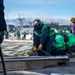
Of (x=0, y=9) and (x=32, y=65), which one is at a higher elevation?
(x=0, y=9)

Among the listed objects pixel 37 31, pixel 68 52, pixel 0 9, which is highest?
pixel 0 9

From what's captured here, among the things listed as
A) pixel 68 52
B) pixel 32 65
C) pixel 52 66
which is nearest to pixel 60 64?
pixel 52 66

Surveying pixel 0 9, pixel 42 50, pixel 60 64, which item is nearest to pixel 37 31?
pixel 42 50

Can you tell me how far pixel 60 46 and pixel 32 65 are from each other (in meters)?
3.26

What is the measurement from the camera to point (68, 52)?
11.0m

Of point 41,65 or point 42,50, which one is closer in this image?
point 41,65

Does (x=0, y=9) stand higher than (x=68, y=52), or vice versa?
(x=0, y=9)

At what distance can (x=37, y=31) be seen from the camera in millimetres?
10352

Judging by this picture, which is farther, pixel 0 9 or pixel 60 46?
pixel 60 46

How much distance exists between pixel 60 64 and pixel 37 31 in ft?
9.02

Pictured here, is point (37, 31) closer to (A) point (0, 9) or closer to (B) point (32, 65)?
(B) point (32, 65)

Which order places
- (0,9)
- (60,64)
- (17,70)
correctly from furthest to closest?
(60,64) < (17,70) < (0,9)

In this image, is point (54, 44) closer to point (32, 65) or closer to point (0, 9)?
point (32, 65)

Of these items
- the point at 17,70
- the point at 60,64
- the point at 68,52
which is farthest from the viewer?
the point at 68,52
